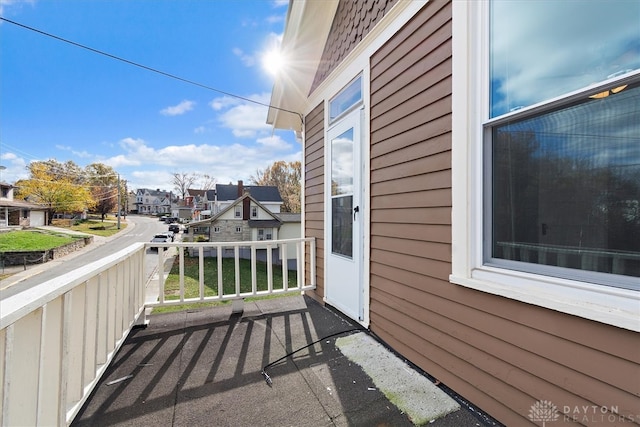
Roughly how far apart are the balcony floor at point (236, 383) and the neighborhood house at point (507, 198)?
455mm

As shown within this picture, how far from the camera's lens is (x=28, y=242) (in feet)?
56.3

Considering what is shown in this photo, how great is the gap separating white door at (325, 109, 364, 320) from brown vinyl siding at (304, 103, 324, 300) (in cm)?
23

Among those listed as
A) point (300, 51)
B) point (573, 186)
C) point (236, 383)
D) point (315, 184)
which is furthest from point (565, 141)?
point (300, 51)

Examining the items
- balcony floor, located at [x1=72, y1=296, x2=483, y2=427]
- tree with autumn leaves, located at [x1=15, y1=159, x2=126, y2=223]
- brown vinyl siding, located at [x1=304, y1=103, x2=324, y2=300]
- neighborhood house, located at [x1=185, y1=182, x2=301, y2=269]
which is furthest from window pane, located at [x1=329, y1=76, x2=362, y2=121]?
tree with autumn leaves, located at [x1=15, y1=159, x2=126, y2=223]

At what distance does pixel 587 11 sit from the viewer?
1075mm

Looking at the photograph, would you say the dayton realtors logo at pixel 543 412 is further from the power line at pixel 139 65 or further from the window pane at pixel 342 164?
the power line at pixel 139 65

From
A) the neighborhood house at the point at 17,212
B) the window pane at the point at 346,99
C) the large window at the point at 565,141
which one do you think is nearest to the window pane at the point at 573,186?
the large window at the point at 565,141

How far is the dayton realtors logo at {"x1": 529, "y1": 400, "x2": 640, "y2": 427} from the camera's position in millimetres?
985

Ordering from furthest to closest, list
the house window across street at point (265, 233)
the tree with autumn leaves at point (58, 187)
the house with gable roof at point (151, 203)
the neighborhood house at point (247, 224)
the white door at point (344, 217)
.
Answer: the house with gable roof at point (151, 203) → the tree with autumn leaves at point (58, 187) → the house window across street at point (265, 233) → the neighborhood house at point (247, 224) → the white door at point (344, 217)

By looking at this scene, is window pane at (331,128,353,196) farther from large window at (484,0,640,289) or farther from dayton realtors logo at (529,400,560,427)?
dayton realtors logo at (529,400,560,427)

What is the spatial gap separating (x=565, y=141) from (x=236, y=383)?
2201 mm

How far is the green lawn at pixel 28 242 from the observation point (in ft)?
53.0

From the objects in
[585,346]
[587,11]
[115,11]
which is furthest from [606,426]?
[115,11]

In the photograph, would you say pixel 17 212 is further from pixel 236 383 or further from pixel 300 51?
pixel 236 383
